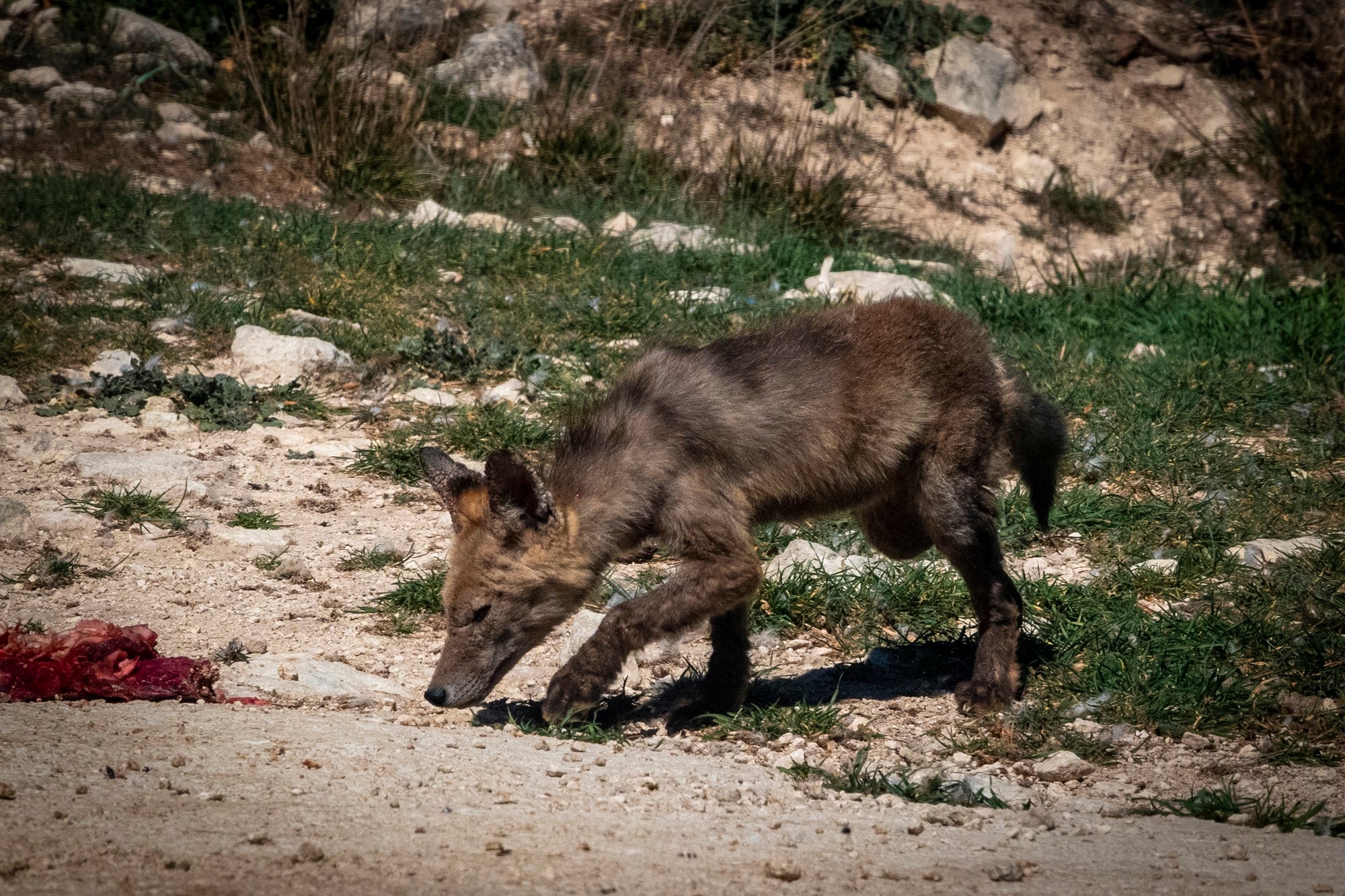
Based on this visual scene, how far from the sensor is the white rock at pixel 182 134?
1198 cm

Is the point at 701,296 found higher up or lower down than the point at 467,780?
lower down

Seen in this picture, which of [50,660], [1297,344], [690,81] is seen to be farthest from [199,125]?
[1297,344]

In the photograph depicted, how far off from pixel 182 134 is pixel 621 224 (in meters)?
4.44

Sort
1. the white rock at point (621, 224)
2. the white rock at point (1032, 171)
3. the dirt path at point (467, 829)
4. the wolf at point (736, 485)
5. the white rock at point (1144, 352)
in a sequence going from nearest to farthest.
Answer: the dirt path at point (467, 829), the wolf at point (736, 485), the white rock at point (1144, 352), the white rock at point (621, 224), the white rock at point (1032, 171)

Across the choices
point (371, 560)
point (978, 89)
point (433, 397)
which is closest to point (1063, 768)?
point (371, 560)

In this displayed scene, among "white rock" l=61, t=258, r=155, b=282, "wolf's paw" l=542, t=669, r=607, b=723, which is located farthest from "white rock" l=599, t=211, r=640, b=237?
"wolf's paw" l=542, t=669, r=607, b=723

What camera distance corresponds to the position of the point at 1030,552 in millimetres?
6711

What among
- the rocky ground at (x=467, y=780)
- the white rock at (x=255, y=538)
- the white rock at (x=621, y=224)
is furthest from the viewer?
the white rock at (x=621, y=224)

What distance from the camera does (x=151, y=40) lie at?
1330cm

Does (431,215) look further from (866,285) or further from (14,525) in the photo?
(14,525)

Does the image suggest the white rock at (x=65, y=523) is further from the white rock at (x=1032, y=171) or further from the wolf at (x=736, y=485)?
the white rock at (x=1032, y=171)

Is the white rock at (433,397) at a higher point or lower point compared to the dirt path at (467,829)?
lower

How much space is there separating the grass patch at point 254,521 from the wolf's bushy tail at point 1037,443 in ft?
12.1

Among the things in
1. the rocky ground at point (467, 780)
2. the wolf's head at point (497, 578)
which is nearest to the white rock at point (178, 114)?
the rocky ground at point (467, 780)
